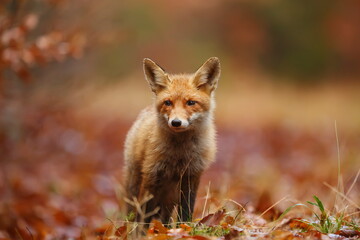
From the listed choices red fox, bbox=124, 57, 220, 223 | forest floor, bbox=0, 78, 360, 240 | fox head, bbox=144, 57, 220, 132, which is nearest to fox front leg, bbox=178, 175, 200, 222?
red fox, bbox=124, 57, 220, 223

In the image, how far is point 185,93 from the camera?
16.9ft

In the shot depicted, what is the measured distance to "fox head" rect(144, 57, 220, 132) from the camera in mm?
5047

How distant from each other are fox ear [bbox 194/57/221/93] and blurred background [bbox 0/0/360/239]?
1.14 m

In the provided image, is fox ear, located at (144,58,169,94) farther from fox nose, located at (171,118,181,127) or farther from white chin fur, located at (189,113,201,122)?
fox nose, located at (171,118,181,127)

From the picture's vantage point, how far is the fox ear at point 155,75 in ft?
17.4

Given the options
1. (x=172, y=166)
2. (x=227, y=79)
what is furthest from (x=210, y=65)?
(x=227, y=79)

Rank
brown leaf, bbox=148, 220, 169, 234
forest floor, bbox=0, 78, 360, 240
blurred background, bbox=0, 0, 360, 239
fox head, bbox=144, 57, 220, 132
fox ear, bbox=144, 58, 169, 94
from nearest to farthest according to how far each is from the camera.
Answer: brown leaf, bbox=148, 220, 169, 234 < forest floor, bbox=0, 78, 360, 240 < fox head, bbox=144, 57, 220, 132 < fox ear, bbox=144, 58, 169, 94 < blurred background, bbox=0, 0, 360, 239

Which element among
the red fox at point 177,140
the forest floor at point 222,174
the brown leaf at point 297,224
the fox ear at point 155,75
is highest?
the fox ear at point 155,75

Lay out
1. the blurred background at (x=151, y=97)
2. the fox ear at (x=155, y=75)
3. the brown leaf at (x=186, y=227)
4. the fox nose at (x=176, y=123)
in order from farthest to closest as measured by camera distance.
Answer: the blurred background at (x=151, y=97) → the fox ear at (x=155, y=75) → the fox nose at (x=176, y=123) → the brown leaf at (x=186, y=227)

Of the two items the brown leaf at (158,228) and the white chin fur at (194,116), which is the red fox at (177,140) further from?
the brown leaf at (158,228)

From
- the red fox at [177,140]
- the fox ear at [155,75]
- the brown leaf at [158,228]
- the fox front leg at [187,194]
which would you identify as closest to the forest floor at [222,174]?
the brown leaf at [158,228]

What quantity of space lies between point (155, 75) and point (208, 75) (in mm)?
557

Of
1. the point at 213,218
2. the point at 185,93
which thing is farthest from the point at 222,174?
the point at 213,218

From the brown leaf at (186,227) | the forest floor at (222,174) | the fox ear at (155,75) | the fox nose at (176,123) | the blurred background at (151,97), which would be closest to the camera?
the brown leaf at (186,227)
